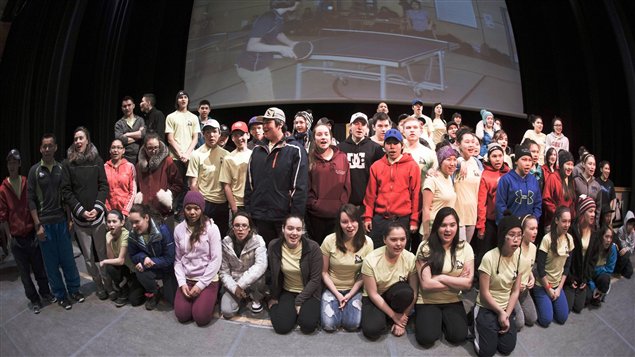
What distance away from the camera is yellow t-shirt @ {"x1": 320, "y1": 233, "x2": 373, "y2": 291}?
11.1 ft

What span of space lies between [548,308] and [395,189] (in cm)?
155

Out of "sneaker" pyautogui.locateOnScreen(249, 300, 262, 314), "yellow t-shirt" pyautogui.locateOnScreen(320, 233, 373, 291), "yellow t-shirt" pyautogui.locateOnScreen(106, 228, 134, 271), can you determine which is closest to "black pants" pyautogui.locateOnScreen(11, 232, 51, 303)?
"yellow t-shirt" pyautogui.locateOnScreen(106, 228, 134, 271)

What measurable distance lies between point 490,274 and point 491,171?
1.15 metres

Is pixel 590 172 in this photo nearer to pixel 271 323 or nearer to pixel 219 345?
pixel 271 323

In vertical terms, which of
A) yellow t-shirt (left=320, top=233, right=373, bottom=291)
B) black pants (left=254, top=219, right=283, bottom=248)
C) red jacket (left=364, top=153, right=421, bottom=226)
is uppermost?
red jacket (left=364, top=153, right=421, bottom=226)

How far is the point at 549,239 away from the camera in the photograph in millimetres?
3572

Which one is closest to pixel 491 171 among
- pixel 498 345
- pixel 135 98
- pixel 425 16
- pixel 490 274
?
pixel 490 274

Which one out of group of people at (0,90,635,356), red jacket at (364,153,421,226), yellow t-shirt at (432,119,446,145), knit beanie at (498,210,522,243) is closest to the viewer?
knit beanie at (498,210,522,243)

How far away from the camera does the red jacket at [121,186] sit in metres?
4.00

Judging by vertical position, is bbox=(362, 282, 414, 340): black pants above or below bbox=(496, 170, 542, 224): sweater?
below

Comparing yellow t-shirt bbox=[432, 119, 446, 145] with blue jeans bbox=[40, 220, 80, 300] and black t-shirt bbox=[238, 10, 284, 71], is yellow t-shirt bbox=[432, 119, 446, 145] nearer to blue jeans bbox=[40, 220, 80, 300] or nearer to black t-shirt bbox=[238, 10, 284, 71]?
black t-shirt bbox=[238, 10, 284, 71]

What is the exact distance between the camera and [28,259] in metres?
3.68

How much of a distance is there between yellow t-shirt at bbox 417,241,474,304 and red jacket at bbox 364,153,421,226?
1.41 feet

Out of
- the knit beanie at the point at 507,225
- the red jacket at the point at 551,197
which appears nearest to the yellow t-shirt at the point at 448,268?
the knit beanie at the point at 507,225
